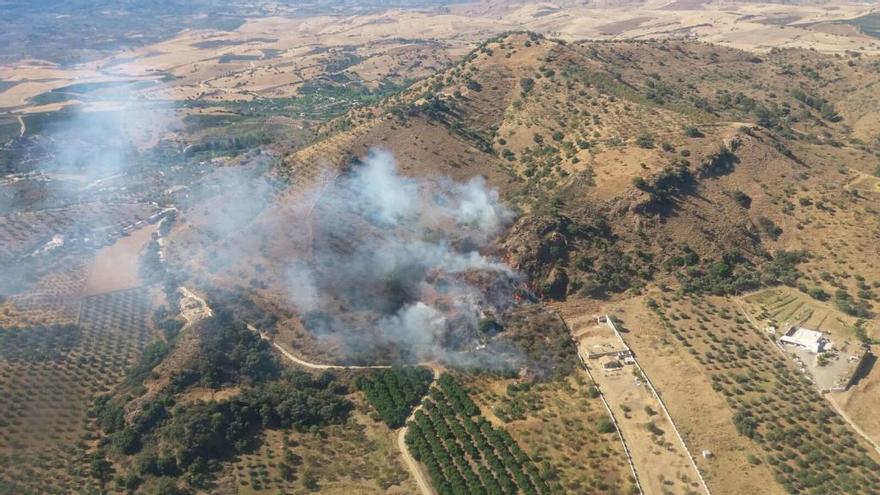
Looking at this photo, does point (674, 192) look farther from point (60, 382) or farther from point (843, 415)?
point (60, 382)

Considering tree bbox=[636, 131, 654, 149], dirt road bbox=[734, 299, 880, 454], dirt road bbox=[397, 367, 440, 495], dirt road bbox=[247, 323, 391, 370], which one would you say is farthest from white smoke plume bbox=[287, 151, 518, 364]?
dirt road bbox=[734, 299, 880, 454]

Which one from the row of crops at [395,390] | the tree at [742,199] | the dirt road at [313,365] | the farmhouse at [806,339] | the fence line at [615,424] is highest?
the tree at [742,199]

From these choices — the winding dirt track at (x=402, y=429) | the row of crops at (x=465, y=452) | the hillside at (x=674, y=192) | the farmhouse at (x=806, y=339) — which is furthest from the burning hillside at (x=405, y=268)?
the farmhouse at (x=806, y=339)

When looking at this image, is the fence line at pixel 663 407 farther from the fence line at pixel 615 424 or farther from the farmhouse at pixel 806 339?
the farmhouse at pixel 806 339

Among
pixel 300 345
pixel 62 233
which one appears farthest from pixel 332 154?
pixel 62 233

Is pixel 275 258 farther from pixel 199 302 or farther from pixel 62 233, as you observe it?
pixel 62 233

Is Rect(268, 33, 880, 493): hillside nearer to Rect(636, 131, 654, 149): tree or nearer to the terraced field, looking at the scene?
Rect(636, 131, 654, 149): tree
